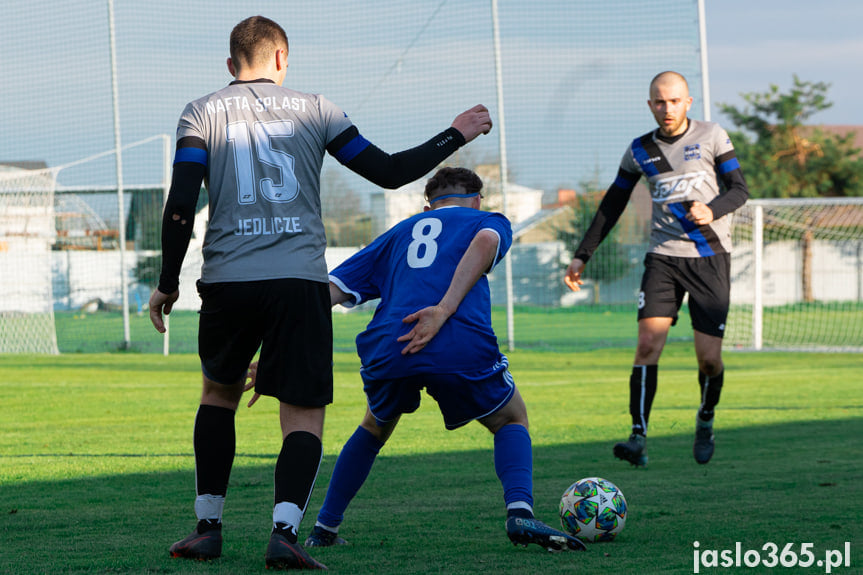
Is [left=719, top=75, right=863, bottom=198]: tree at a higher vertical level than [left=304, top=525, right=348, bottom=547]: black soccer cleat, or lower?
higher

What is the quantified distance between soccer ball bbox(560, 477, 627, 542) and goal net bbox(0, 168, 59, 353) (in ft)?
56.7

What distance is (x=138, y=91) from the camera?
19.9 m

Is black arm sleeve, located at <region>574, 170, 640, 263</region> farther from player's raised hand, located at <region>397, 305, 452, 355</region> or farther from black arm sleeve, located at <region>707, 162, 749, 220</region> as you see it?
player's raised hand, located at <region>397, 305, 452, 355</region>

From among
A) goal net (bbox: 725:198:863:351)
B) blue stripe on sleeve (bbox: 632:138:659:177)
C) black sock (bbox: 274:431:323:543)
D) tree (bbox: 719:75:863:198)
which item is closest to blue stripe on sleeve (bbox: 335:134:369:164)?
black sock (bbox: 274:431:323:543)

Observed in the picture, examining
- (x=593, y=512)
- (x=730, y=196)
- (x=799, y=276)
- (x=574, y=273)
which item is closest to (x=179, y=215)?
(x=593, y=512)

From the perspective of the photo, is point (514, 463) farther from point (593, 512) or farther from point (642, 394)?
point (642, 394)

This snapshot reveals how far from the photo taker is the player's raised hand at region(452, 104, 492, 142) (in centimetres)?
389

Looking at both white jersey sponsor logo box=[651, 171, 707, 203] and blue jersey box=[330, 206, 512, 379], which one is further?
white jersey sponsor logo box=[651, 171, 707, 203]

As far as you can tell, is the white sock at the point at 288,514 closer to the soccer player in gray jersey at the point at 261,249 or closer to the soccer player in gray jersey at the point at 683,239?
the soccer player in gray jersey at the point at 261,249

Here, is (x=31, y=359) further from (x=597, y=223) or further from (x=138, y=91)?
(x=597, y=223)

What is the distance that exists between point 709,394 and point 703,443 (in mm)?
438

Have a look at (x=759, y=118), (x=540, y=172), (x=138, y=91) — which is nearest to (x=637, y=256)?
(x=540, y=172)

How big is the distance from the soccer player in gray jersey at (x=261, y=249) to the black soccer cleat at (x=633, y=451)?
272cm

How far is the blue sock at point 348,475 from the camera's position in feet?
12.8
